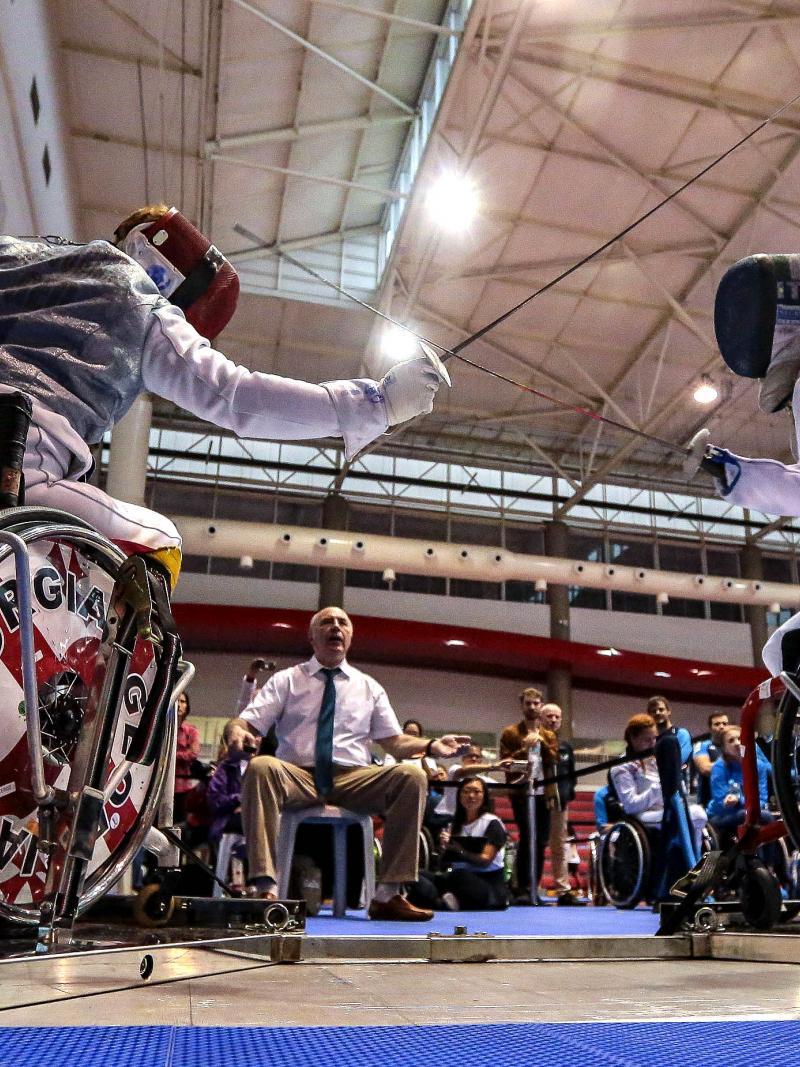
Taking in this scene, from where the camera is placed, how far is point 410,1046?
3.35 feet

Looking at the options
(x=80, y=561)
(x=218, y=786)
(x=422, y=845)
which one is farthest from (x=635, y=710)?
(x=80, y=561)

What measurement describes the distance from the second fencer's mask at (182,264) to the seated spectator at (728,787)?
4.45 meters

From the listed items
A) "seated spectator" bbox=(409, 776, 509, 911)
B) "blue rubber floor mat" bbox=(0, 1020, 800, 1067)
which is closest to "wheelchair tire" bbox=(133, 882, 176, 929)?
"blue rubber floor mat" bbox=(0, 1020, 800, 1067)

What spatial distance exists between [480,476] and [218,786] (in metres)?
12.0

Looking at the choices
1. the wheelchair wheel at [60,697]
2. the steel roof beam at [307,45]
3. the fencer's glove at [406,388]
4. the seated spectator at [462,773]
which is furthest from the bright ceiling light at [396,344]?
the wheelchair wheel at [60,697]

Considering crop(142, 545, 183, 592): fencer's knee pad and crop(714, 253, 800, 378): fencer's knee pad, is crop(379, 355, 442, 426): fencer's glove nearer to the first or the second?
crop(142, 545, 183, 592): fencer's knee pad

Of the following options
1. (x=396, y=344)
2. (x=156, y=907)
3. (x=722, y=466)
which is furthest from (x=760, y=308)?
(x=396, y=344)

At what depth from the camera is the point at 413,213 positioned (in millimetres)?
8922

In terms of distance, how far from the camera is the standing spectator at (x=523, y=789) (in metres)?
5.63

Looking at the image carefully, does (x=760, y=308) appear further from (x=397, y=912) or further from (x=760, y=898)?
(x=397, y=912)

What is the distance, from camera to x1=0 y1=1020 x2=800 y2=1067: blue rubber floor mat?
93 centimetres

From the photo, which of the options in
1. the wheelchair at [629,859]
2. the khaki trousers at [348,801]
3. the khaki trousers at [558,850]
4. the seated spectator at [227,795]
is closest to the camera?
the khaki trousers at [348,801]

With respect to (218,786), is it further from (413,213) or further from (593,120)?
(593,120)

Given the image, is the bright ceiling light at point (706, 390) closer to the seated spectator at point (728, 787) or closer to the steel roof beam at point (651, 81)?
the steel roof beam at point (651, 81)
